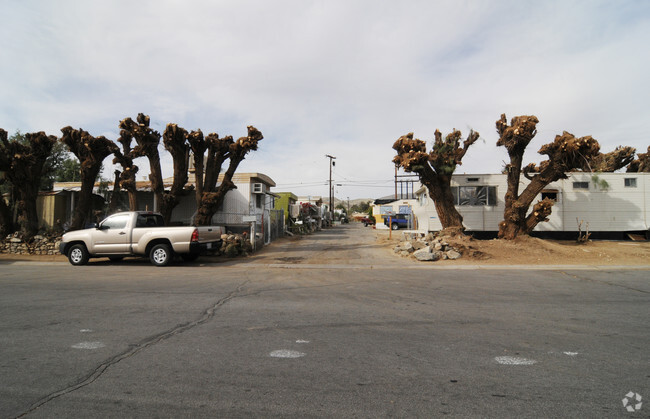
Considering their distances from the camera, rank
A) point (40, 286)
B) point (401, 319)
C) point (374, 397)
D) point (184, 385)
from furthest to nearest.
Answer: point (40, 286)
point (401, 319)
point (184, 385)
point (374, 397)

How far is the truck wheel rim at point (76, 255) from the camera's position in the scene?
13.6m

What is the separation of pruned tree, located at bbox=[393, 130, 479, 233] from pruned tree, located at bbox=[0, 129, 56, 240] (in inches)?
661

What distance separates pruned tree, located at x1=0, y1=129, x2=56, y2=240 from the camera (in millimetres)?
17266

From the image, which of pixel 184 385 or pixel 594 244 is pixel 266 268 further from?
pixel 594 244

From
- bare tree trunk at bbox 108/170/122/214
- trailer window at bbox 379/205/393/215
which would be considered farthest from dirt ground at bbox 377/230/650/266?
trailer window at bbox 379/205/393/215

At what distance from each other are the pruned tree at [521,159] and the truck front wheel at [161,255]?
14.4 m

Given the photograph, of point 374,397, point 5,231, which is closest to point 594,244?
point 374,397

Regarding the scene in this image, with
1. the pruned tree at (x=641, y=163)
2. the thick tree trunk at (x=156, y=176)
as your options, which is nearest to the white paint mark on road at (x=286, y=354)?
the thick tree trunk at (x=156, y=176)

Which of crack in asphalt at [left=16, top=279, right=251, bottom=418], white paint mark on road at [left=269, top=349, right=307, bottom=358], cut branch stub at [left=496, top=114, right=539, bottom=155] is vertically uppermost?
cut branch stub at [left=496, top=114, right=539, bottom=155]

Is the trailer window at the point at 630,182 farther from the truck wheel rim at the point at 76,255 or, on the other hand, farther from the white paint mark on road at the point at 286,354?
the truck wheel rim at the point at 76,255

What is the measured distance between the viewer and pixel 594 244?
59.0 ft

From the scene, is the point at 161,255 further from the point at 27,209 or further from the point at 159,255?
the point at 27,209

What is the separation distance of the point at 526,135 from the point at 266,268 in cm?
1250

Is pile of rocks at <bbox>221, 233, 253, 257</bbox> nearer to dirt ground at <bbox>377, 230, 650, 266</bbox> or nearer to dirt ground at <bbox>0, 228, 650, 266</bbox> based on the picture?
dirt ground at <bbox>0, 228, 650, 266</bbox>
